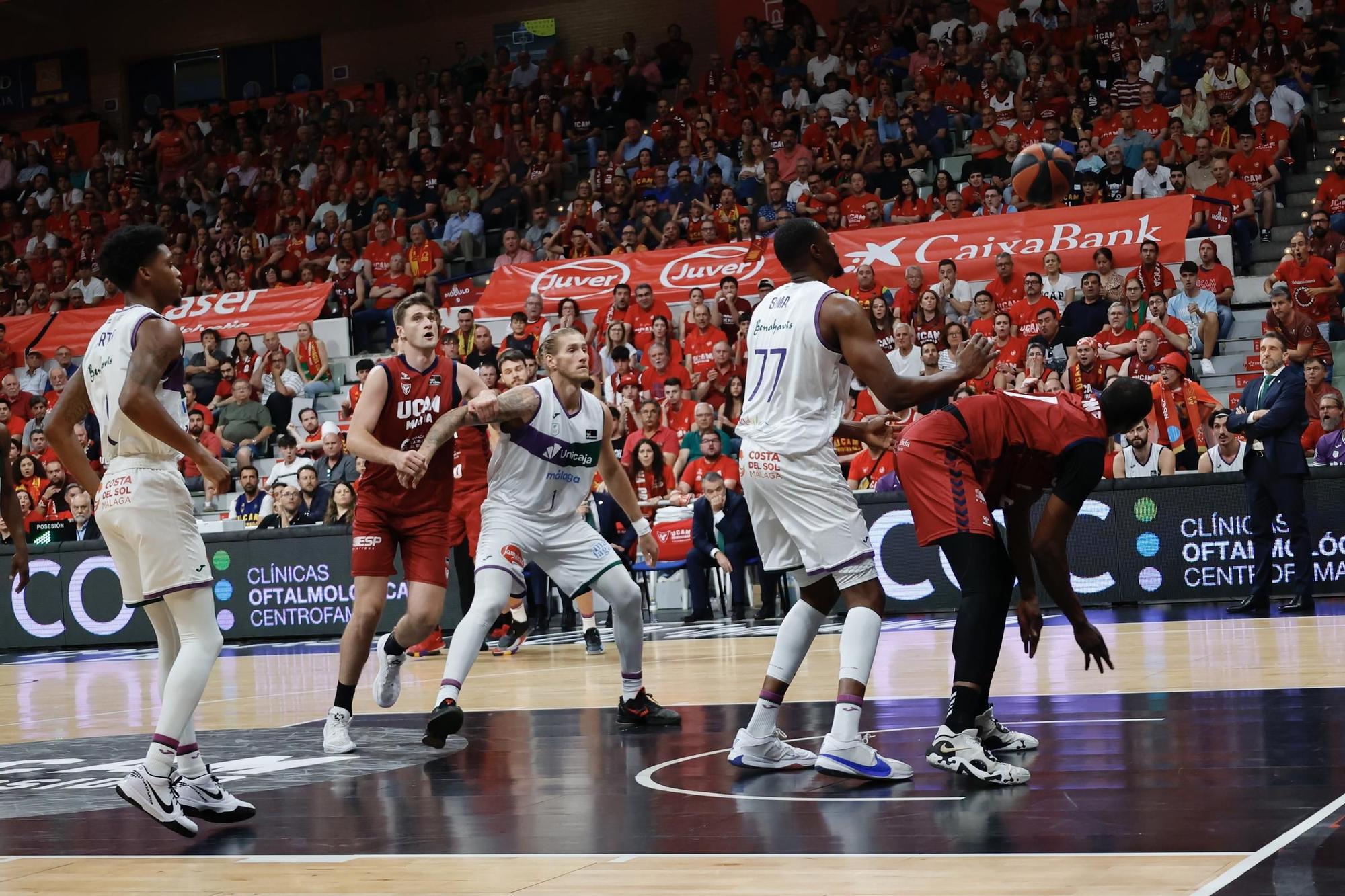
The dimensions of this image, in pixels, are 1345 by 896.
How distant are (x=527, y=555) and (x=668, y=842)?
10.4 ft

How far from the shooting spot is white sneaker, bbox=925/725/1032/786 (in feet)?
17.4

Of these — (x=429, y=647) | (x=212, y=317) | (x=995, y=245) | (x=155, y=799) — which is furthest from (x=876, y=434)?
(x=212, y=317)

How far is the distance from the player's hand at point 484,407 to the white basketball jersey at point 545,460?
0.44 m

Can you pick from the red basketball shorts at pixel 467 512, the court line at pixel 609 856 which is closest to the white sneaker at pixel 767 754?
the court line at pixel 609 856

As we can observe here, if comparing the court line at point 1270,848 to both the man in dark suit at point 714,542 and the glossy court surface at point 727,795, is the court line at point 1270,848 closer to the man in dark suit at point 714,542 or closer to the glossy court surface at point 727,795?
the glossy court surface at point 727,795

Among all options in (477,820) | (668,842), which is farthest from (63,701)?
(668,842)

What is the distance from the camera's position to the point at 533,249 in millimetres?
21734

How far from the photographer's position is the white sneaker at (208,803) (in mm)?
5312

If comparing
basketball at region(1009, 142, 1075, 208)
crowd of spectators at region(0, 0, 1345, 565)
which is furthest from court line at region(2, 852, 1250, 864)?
crowd of spectators at region(0, 0, 1345, 565)

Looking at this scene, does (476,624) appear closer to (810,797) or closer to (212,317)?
(810,797)

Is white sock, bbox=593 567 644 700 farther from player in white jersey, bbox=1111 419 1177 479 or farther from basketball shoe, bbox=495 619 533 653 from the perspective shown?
player in white jersey, bbox=1111 419 1177 479

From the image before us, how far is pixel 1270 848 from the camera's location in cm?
407

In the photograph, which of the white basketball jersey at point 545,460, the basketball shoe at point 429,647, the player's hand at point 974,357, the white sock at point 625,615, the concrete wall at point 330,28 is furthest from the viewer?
the concrete wall at point 330,28

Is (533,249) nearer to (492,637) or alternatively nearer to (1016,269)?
(1016,269)
